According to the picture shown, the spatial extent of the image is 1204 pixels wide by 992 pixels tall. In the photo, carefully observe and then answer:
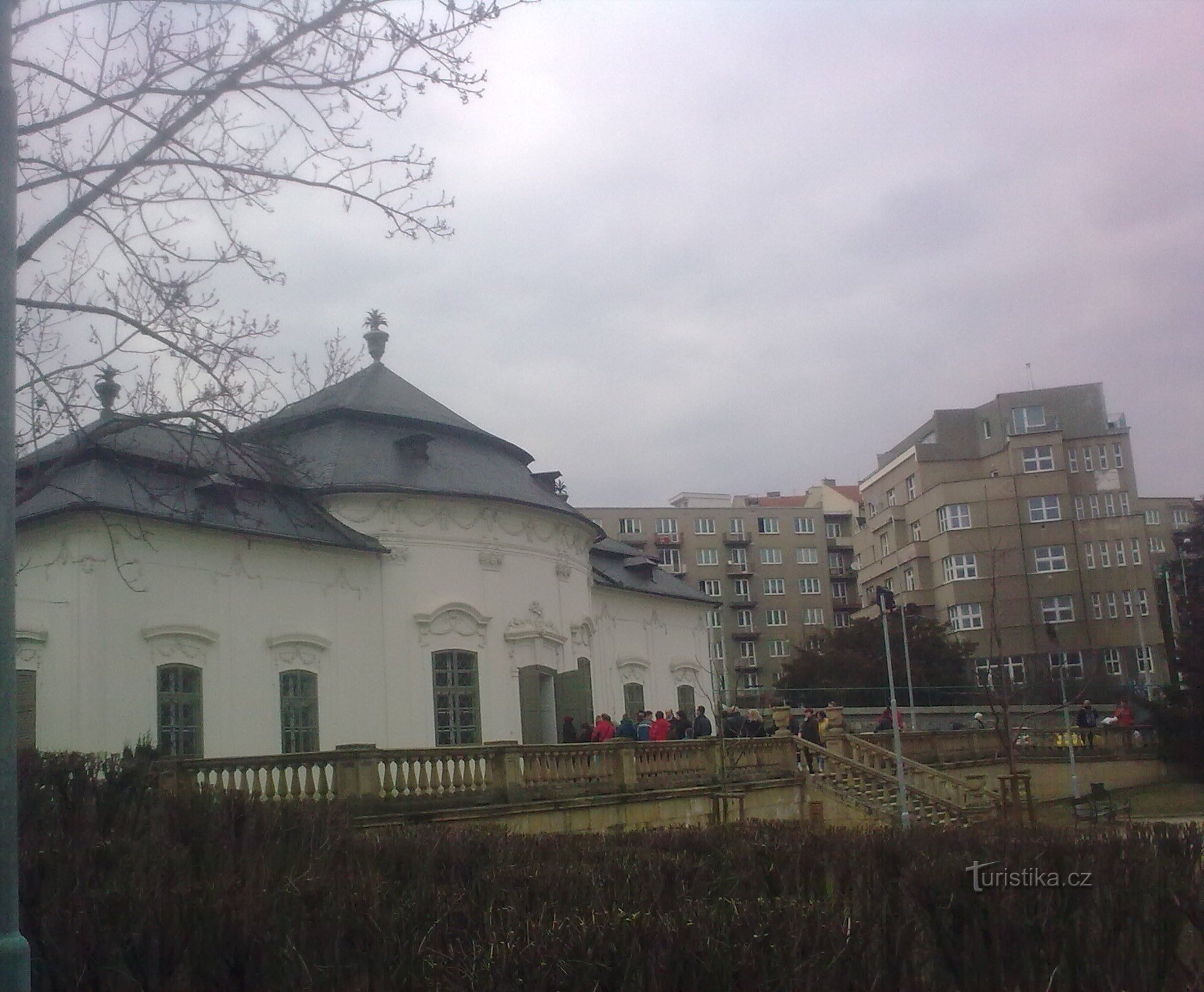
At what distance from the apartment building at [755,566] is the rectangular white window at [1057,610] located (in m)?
22.0

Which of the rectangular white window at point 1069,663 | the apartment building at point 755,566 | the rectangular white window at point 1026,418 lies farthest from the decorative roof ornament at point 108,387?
the apartment building at point 755,566

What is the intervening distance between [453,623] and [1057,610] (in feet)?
156

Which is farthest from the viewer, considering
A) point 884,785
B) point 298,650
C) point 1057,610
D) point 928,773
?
point 1057,610

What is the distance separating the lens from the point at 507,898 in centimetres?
733

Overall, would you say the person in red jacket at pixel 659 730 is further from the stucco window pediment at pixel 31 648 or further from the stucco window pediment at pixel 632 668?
the stucco window pediment at pixel 31 648

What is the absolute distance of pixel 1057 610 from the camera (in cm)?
6625

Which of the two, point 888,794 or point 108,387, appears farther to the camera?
point 888,794

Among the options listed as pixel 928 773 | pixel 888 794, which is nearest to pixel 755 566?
pixel 928 773

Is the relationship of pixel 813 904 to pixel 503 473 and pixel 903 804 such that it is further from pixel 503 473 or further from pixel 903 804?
pixel 503 473

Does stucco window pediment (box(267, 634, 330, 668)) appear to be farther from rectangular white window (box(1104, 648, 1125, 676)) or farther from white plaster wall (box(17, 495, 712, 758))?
rectangular white window (box(1104, 648, 1125, 676))

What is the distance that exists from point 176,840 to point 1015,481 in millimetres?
63474

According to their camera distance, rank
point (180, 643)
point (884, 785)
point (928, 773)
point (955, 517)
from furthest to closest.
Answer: point (955, 517)
point (928, 773)
point (884, 785)
point (180, 643)

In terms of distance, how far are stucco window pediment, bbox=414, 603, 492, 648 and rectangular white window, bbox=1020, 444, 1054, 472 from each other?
48.0 meters

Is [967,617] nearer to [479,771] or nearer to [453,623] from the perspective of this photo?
[453,623]
